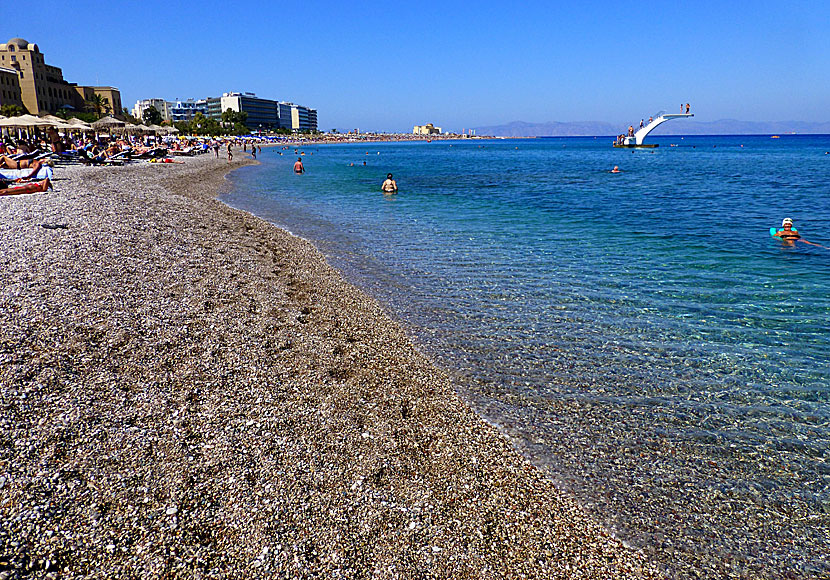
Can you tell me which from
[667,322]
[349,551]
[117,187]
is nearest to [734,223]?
[667,322]

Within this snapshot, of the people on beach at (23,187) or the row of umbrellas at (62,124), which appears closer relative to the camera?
the people on beach at (23,187)

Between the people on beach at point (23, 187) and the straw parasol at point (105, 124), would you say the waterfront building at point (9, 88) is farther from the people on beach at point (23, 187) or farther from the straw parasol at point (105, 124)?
the people on beach at point (23, 187)

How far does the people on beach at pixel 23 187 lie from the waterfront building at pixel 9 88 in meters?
90.2

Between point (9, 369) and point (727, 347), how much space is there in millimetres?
11288

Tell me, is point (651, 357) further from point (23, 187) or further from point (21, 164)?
point (21, 164)

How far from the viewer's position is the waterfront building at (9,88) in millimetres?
88812

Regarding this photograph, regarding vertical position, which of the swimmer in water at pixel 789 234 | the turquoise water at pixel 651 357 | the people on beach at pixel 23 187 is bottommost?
the turquoise water at pixel 651 357

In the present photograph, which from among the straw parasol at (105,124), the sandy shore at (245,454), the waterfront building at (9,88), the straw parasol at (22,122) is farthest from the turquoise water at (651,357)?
the waterfront building at (9,88)

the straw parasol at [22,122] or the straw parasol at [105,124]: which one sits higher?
the straw parasol at [105,124]

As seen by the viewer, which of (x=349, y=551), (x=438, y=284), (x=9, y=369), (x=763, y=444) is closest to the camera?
(x=349, y=551)

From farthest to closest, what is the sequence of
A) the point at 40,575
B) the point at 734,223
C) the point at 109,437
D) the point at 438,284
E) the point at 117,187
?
1. the point at 117,187
2. the point at 734,223
3. the point at 438,284
4. the point at 109,437
5. the point at 40,575

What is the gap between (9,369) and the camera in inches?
263

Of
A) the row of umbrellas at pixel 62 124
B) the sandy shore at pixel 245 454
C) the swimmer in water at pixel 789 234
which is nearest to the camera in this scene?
the sandy shore at pixel 245 454

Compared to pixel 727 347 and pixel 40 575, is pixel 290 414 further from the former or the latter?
pixel 727 347
